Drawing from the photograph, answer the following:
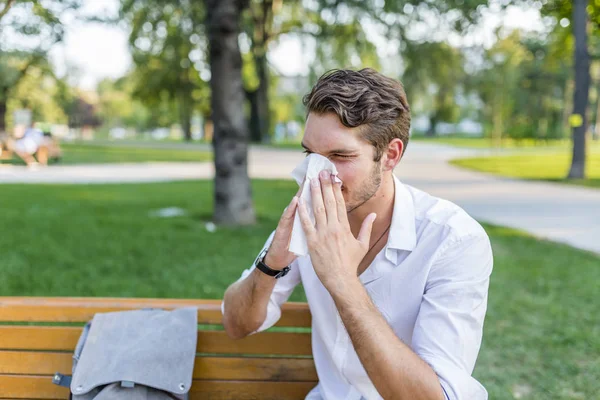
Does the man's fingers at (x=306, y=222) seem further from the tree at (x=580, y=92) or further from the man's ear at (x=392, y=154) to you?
the tree at (x=580, y=92)

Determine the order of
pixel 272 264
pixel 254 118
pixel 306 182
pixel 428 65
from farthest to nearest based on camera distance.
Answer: pixel 254 118 → pixel 428 65 → pixel 272 264 → pixel 306 182

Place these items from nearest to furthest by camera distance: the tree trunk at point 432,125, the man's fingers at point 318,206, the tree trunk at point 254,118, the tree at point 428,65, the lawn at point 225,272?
the man's fingers at point 318,206 → the lawn at point 225,272 → the tree at point 428,65 → the tree trunk at point 254,118 → the tree trunk at point 432,125

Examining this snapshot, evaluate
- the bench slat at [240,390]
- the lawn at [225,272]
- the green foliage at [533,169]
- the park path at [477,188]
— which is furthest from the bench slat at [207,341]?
the green foliage at [533,169]

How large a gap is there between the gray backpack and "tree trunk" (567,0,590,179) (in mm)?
14771

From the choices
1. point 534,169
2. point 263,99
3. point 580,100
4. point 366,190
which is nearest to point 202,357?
point 366,190

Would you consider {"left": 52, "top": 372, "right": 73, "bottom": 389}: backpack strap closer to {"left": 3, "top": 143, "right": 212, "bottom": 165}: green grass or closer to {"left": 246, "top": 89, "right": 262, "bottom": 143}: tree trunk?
{"left": 3, "top": 143, "right": 212, "bottom": 165}: green grass

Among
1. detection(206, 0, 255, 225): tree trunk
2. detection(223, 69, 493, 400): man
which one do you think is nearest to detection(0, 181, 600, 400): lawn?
detection(206, 0, 255, 225): tree trunk

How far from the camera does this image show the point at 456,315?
1698 millimetres

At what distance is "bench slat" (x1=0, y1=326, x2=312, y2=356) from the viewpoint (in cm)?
240

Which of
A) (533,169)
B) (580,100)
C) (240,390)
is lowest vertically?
(533,169)

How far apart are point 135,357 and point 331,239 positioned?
2.92 feet

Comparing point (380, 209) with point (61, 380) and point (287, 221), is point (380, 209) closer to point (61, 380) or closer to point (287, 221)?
point (287, 221)

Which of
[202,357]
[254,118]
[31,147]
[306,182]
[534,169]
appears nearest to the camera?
[306,182]

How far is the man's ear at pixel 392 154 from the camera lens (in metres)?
1.93
